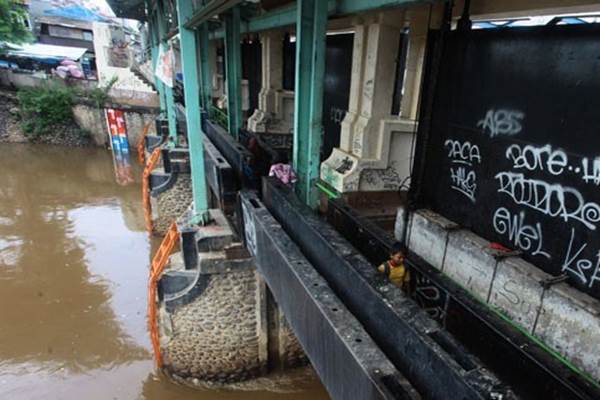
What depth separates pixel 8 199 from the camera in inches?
577

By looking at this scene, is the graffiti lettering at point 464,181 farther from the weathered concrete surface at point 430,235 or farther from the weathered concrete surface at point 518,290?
the weathered concrete surface at point 518,290

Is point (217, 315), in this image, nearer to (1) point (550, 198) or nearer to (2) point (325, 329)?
(2) point (325, 329)

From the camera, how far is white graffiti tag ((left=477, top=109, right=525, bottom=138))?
3.32m

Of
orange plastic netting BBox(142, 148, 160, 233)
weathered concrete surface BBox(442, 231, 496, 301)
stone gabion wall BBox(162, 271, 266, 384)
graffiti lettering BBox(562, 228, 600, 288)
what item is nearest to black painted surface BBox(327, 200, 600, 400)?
weathered concrete surface BBox(442, 231, 496, 301)

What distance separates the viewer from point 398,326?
226 centimetres

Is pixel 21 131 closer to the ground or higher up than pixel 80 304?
higher up

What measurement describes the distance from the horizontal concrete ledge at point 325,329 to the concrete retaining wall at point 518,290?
1.75m

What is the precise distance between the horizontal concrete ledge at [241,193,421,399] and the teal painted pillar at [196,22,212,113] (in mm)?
6319

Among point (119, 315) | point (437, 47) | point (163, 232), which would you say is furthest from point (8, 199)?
point (437, 47)

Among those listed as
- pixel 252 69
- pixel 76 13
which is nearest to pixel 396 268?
pixel 252 69

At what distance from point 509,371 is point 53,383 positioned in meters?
7.49

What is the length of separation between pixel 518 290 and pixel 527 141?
50.8 inches

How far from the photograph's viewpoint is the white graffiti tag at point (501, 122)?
332 centimetres

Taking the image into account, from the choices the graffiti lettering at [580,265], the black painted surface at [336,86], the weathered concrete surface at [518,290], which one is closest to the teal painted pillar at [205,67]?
the black painted surface at [336,86]
